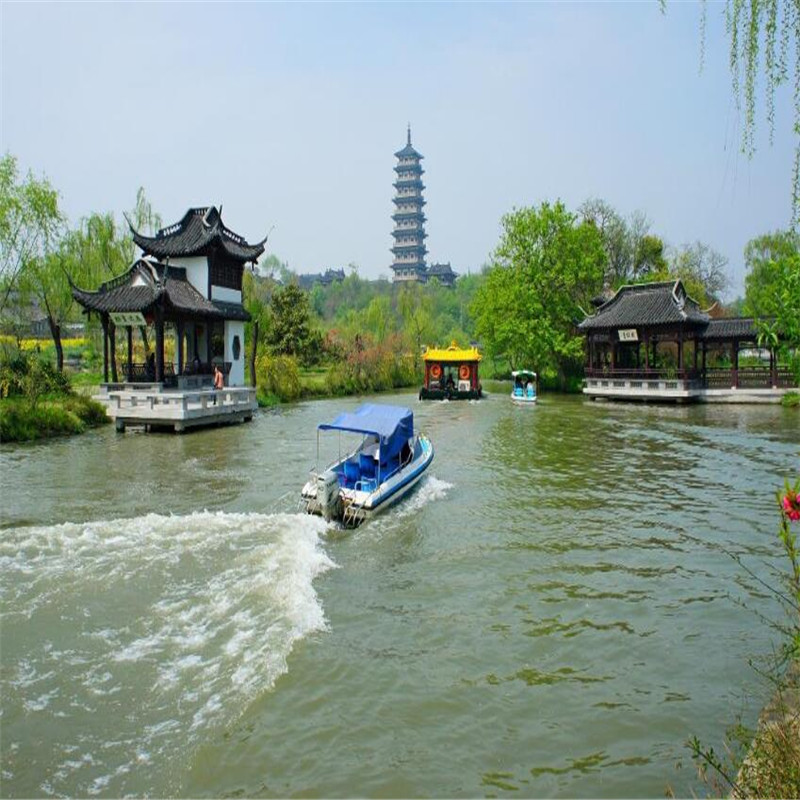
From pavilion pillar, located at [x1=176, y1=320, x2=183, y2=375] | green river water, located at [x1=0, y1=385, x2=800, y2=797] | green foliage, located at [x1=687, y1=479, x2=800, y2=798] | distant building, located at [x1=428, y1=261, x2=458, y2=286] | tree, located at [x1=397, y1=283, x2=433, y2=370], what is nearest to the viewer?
green foliage, located at [x1=687, y1=479, x2=800, y2=798]

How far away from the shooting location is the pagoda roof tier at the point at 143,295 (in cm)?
2308

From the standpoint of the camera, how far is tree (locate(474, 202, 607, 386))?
38.9 meters

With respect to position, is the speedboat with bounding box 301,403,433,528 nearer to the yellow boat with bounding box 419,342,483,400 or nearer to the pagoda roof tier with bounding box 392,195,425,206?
the yellow boat with bounding box 419,342,483,400

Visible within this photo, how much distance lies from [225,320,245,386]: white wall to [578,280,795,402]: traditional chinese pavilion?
56.2 feet

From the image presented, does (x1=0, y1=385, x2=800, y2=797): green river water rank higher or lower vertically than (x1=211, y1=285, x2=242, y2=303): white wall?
lower

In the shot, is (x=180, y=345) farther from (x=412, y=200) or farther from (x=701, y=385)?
(x=412, y=200)

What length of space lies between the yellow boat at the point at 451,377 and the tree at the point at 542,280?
4.98m

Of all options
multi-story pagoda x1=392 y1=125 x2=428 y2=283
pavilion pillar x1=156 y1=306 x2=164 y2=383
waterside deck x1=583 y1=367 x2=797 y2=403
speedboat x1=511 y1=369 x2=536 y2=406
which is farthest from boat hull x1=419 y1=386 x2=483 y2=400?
multi-story pagoda x1=392 y1=125 x2=428 y2=283

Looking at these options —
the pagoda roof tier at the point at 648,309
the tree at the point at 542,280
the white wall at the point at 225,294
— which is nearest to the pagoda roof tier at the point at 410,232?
the tree at the point at 542,280

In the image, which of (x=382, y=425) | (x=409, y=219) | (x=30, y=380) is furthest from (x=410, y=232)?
(x=382, y=425)

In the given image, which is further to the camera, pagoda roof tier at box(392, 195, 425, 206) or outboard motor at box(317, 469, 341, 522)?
pagoda roof tier at box(392, 195, 425, 206)

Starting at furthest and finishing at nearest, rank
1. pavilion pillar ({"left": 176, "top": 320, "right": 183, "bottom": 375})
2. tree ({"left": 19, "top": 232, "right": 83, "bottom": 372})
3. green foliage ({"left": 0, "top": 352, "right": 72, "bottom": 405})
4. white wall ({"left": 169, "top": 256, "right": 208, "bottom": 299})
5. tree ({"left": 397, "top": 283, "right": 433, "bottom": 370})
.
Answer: tree ({"left": 397, "top": 283, "right": 433, "bottom": 370}) → tree ({"left": 19, "top": 232, "right": 83, "bottom": 372}) → white wall ({"left": 169, "top": 256, "right": 208, "bottom": 299}) → pavilion pillar ({"left": 176, "top": 320, "right": 183, "bottom": 375}) → green foliage ({"left": 0, "top": 352, "right": 72, "bottom": 405})

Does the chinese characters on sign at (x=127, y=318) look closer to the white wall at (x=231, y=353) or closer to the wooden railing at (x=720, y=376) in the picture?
the white wall at (x=231, y=353)

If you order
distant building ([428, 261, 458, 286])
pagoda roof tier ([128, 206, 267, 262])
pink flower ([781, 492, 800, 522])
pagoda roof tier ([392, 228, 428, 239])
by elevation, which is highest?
pagoda roof tier ([392, 228, 428, 239])
